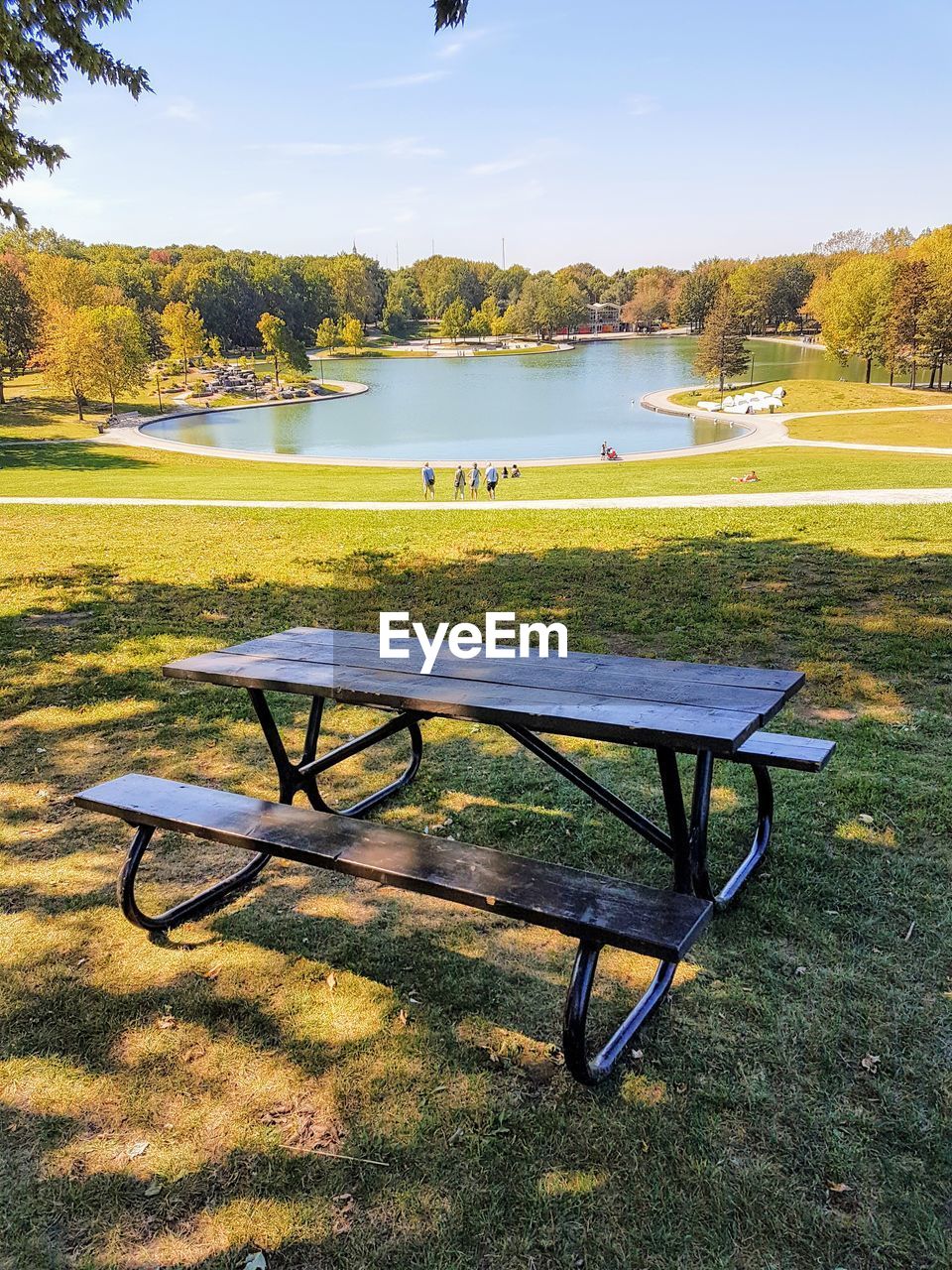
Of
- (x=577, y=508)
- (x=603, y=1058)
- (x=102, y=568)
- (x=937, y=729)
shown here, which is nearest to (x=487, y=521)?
(x=577, y=508)

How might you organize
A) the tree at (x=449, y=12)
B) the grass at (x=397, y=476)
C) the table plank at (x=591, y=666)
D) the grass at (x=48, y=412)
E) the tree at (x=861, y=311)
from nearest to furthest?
the table plank at (x=591, y=666) → the tree at (x=449, y=12) → the grass at (x=397, y=476) → the grass at (x=48, y=412) → the tree at (x=861, y=311)

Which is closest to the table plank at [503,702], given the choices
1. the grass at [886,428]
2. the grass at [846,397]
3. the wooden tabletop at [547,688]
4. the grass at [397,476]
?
the wooden tabletop at [547,688]

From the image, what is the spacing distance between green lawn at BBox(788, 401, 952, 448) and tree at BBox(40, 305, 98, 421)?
3861 centimetres

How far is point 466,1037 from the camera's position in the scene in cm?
270

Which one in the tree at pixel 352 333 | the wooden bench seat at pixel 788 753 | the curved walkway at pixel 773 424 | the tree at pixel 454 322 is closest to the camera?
the wooden bench seat at pixel 788 753

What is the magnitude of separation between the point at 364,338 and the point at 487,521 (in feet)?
459

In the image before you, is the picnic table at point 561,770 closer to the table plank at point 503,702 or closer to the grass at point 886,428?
the table plank at point 503,702

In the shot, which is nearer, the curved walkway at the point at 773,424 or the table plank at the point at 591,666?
the table plank at the point at 591,666

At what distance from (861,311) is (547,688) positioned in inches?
2789

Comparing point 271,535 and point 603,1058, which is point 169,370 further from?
point 603,1058

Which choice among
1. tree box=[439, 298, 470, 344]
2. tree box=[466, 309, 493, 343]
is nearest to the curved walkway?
tree box=[439, 298, 470, 344]

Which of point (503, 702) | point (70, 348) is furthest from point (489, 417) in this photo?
point (503, 702)

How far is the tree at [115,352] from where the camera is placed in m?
49.6

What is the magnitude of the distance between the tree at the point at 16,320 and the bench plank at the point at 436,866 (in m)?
67.5
